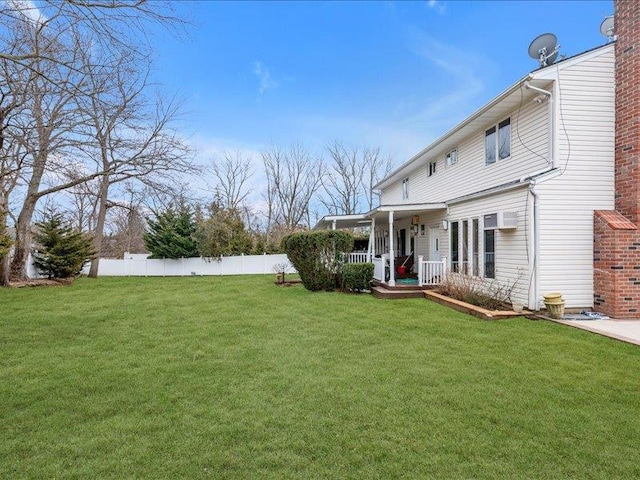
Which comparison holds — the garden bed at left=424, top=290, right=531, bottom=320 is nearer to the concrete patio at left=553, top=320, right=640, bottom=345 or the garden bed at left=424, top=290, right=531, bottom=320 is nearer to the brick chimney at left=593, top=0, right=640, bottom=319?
the concrete patio at left=553, top=320, right=640, bottom=345

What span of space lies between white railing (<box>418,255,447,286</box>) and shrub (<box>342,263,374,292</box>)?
1545mm

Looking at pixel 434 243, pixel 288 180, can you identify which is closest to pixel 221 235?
pixel 434 243

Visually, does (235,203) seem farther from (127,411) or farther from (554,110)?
(127,411)

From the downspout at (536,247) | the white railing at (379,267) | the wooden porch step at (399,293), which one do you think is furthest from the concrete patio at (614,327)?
the white railing at (379,267)

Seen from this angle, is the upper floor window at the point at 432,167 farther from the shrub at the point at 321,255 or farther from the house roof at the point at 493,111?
the shrub at the point at 321,255

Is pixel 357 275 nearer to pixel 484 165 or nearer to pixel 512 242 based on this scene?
pixel 512 242

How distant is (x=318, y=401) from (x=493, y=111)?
8.97m

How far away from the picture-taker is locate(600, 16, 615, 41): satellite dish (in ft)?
29.5

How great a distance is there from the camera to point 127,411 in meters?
3.50

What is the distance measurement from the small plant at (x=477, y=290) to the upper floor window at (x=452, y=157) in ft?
14.8

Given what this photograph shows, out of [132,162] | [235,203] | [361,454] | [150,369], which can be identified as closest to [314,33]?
[132,162]

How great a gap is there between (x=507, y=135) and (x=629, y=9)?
3272 mm

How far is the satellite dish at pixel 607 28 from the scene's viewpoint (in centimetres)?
899

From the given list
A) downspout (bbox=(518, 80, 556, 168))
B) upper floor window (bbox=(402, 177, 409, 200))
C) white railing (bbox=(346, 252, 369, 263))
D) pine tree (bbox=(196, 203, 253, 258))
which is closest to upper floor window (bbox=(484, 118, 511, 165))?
downspout (bbox=(518, 80, 556, 168))
